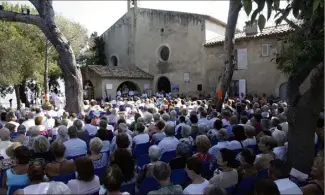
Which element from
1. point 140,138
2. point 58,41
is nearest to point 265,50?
point 58,41

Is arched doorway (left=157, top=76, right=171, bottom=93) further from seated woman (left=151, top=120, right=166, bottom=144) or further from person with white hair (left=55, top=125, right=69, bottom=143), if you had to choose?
person with white hair (left=55, top=125, right=69, bottom=143)

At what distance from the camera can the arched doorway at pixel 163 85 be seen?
103ft

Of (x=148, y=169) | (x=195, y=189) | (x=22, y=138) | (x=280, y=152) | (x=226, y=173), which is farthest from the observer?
(x=22, y=138)

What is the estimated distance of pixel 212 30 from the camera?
2931cm

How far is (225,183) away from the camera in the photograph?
4.30 meters

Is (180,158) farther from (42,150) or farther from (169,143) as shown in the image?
(42,150)

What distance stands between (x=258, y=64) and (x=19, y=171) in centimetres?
2189

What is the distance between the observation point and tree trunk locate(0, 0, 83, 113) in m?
13.5

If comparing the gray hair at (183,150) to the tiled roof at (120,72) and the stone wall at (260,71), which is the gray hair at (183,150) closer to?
the stone wall at (260,71)

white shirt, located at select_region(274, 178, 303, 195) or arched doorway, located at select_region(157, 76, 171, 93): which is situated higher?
arched doorway, located at select_region(157, 76, 171, 93)

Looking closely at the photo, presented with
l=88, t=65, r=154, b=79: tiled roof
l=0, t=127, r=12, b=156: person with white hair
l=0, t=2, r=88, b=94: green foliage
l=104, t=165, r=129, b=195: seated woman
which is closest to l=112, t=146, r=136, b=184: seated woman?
l=104, t=165, r=129, b=195: seated woman

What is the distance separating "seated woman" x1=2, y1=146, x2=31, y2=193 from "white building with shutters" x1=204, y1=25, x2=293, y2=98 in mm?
20429

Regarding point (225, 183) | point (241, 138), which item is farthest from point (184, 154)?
point (241, 138)

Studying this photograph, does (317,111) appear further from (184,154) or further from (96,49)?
(96,49)
